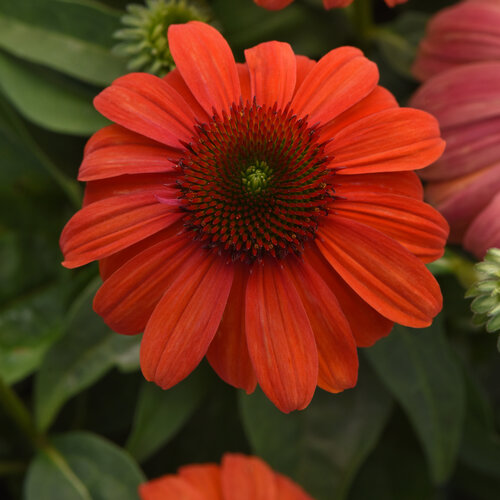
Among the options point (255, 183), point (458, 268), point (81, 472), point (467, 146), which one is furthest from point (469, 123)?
point (81, 472)

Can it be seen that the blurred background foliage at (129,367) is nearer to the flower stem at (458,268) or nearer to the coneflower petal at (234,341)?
the flower stem at (458,268)

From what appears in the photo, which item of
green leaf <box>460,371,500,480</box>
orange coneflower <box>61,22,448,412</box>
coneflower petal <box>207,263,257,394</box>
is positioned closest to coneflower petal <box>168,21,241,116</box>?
orange coneflower <box>61,22,448,412</box>

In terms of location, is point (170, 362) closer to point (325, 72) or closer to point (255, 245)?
point (255, 245)

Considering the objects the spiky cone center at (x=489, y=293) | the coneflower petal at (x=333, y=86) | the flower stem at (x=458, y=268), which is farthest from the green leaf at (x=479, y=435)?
the coneflower petal at (x=333, y=86)

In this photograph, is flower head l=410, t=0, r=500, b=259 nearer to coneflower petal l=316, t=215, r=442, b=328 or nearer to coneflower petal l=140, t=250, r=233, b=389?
coneflower petal l=316, t=215, r=442, b=328

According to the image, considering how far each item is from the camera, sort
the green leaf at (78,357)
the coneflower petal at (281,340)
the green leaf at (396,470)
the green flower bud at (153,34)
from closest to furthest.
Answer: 1. the coneflower petal at (281,340)
2. the green flower bud at (153,34)
3. the green leaf at (78,357)
4. the green leaf at (396,470)

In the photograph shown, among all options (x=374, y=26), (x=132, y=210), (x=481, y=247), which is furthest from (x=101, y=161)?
(x=374, y=26)

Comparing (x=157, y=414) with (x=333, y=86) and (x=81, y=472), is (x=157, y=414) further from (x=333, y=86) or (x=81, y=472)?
(x=333, y=86)
